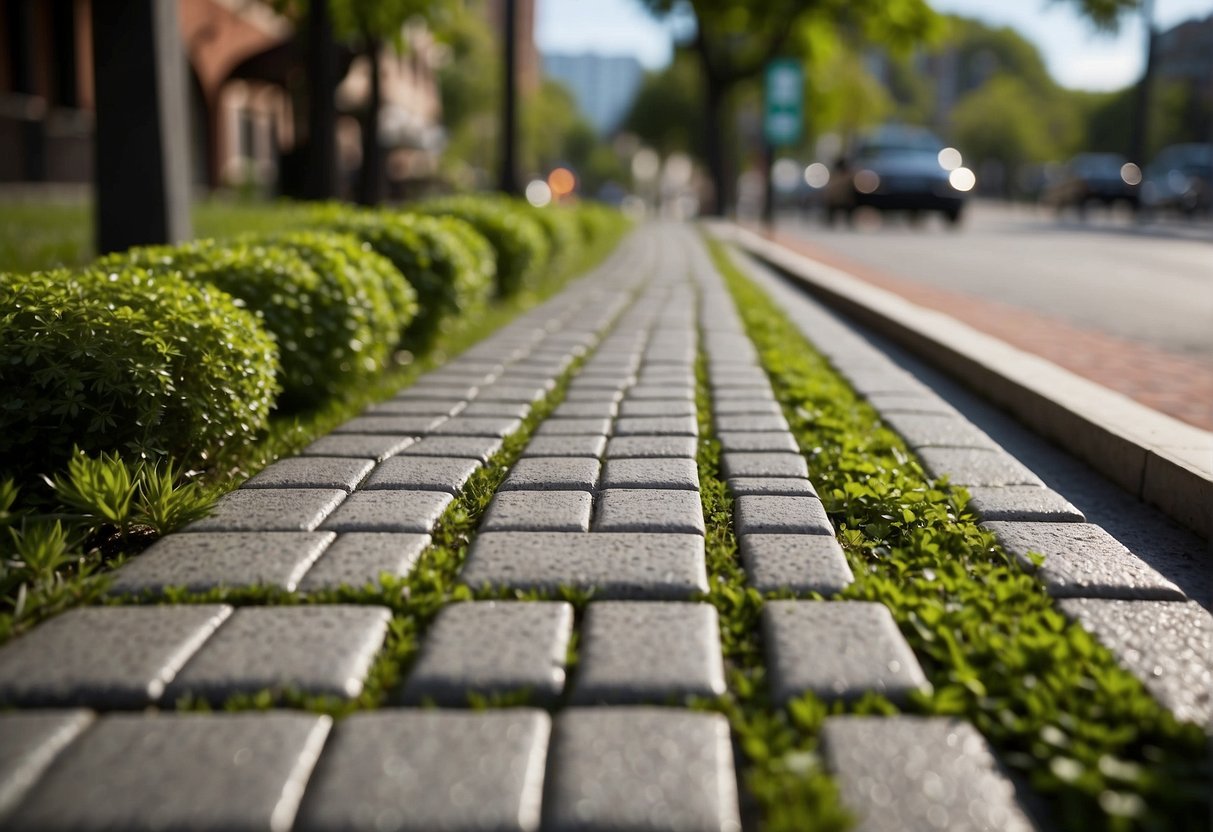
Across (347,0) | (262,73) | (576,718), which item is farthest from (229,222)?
(262,73)

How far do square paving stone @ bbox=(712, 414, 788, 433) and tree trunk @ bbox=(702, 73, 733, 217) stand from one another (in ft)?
94.1

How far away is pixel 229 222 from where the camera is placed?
1330 cm

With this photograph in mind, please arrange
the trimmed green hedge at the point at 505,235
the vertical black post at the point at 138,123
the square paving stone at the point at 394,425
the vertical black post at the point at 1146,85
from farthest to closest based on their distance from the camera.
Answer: the vertical black post at the point at 1146,85
the trimmed green hedge at the point at 505,235
the vertical black post at the point at 138,123
the square paving stone at the point at 394,425

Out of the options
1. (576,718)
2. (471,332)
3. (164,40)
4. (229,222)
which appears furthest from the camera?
(229,222)

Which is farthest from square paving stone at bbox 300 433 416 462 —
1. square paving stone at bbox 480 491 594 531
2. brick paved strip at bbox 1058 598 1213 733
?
brick paved strip at bbox 1058 598 1213 733

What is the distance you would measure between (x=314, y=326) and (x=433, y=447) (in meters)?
0.91

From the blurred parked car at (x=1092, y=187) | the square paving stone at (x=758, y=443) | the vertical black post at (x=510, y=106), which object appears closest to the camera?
the square paving stone at (x=758, y=443)

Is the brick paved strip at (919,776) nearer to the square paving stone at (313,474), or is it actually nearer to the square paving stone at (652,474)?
the square paving stone at (652,474)

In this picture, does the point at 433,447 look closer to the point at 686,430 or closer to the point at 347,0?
the point at 686,430

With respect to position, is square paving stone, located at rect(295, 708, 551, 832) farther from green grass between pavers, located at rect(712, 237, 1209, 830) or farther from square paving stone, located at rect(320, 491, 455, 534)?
square paving stone, located at rect(320, 491, 455, 534)

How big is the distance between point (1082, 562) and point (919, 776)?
1.28 m

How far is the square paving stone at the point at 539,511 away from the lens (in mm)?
3191

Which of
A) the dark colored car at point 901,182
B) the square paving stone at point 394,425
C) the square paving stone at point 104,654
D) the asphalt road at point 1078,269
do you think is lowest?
the square paving stone at point 104,654

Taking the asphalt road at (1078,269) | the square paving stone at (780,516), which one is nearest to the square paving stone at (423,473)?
the square paving stone at (780,516)
